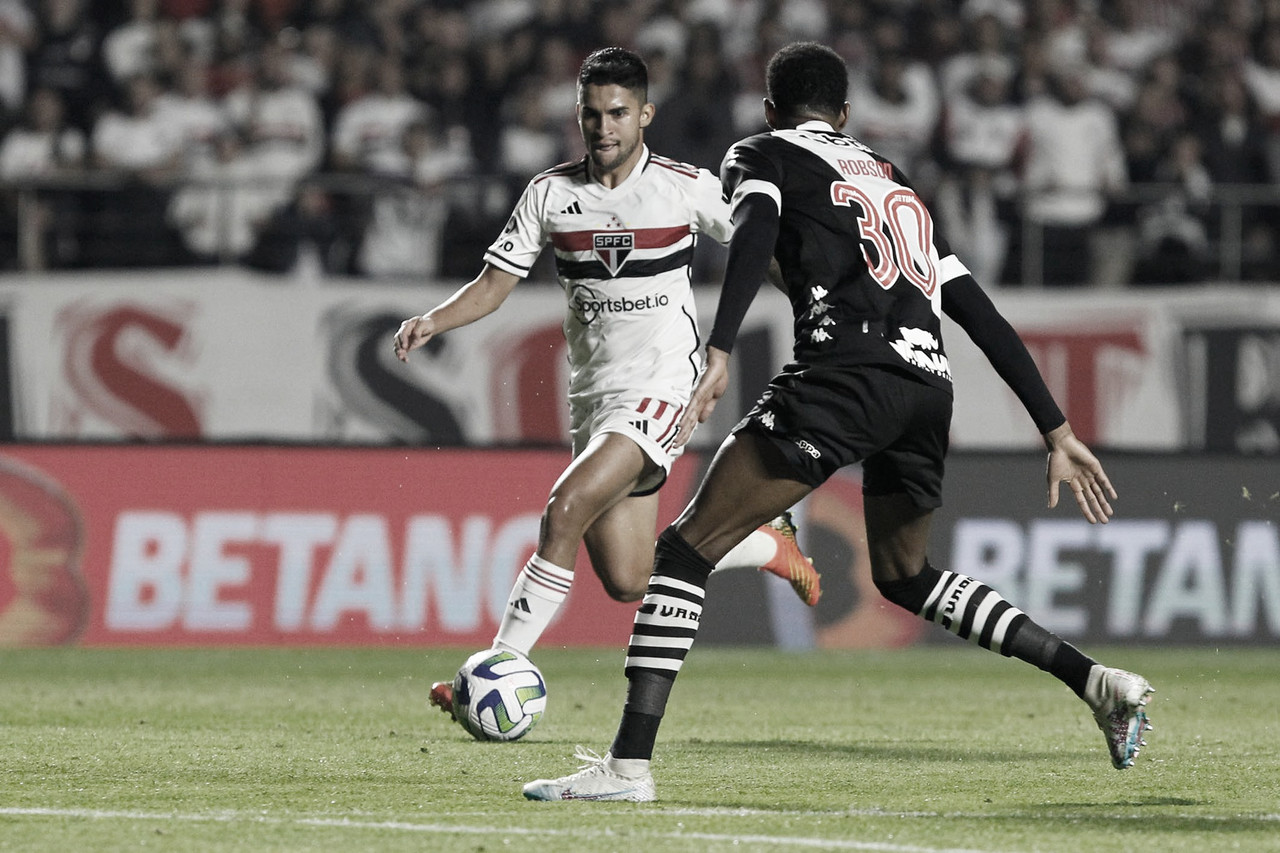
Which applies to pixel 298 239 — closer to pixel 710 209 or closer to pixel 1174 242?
pixel 1174 242

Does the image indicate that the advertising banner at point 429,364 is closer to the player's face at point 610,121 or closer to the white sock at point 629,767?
the player's face at point 610,121

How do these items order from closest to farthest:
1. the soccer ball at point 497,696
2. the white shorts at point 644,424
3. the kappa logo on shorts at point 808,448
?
the kappa logo on shorts at point 808,448 < the soccer ball at point 497,696 < the white shorts at point 644,424

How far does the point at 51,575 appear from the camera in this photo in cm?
1193

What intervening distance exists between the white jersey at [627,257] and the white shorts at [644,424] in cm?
4

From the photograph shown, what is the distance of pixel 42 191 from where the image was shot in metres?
14.5

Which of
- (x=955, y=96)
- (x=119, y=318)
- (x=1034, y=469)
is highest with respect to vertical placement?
(x=955, y=96)

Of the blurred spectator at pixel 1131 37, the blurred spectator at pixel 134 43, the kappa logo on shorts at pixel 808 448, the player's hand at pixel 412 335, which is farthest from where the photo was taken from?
the blurred spectator at pixel 1131 37

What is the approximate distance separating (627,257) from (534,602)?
142 cm

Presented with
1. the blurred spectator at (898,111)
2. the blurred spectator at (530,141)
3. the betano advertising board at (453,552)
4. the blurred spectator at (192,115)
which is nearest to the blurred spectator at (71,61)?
the blurred spectator at (192,115)

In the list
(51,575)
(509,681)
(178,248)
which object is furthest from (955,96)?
(509,681)

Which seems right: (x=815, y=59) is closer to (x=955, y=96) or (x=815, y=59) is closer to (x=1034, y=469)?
(x=1034, y=469)

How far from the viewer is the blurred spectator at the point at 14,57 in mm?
15328

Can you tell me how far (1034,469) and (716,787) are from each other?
696 cm

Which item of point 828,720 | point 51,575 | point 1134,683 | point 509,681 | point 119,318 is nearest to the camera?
point 1134,683
